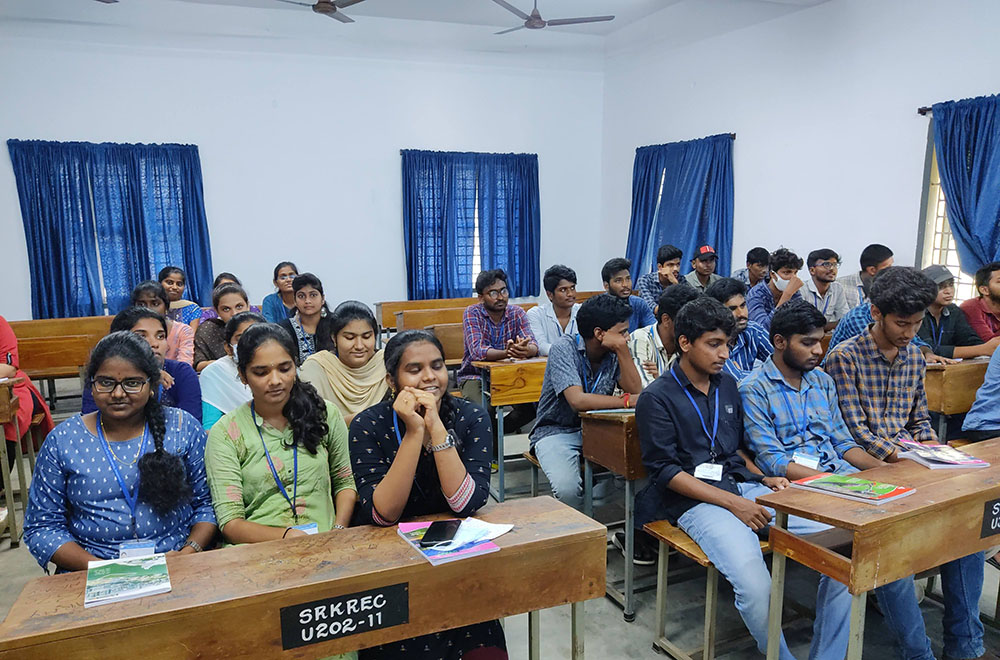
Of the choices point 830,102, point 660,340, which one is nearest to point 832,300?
point 830,102

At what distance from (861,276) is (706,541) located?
4.23 meters

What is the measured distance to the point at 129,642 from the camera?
4.10ft

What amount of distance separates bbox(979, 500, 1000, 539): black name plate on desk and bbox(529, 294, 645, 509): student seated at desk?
132cm

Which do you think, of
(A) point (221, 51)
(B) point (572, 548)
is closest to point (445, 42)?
(A) point (221, 51)

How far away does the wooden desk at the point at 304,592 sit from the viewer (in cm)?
125

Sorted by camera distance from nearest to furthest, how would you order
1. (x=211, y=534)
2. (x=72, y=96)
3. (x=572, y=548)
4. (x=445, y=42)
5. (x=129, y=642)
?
(x=129, y=642), (x=572, y=548), (x=211, y=534), (x=72, y=96), (x=445, y=42)

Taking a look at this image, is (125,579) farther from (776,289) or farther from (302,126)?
(302,126)

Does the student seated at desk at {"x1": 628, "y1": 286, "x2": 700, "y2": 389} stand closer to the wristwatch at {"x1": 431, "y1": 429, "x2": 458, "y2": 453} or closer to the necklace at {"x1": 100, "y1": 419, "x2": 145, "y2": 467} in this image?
the wristwatch at {"x1": 431, "y1": 429, "x2": 458, "y2": 453}

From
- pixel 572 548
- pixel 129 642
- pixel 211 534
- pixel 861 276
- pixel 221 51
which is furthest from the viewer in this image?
pixel 221 51

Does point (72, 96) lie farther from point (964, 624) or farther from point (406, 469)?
point (964, 624)

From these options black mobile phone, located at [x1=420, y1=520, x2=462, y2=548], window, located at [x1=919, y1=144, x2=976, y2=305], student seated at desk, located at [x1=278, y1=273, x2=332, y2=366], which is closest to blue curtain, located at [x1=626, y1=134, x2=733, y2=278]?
window, located at [x1=919, y1=144, x2=976, y2=305]

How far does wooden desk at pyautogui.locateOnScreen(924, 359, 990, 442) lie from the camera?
133 inches

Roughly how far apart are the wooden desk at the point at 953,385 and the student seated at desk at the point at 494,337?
84.2 inches

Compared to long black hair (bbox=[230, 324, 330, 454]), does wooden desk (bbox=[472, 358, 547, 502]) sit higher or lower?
lower
